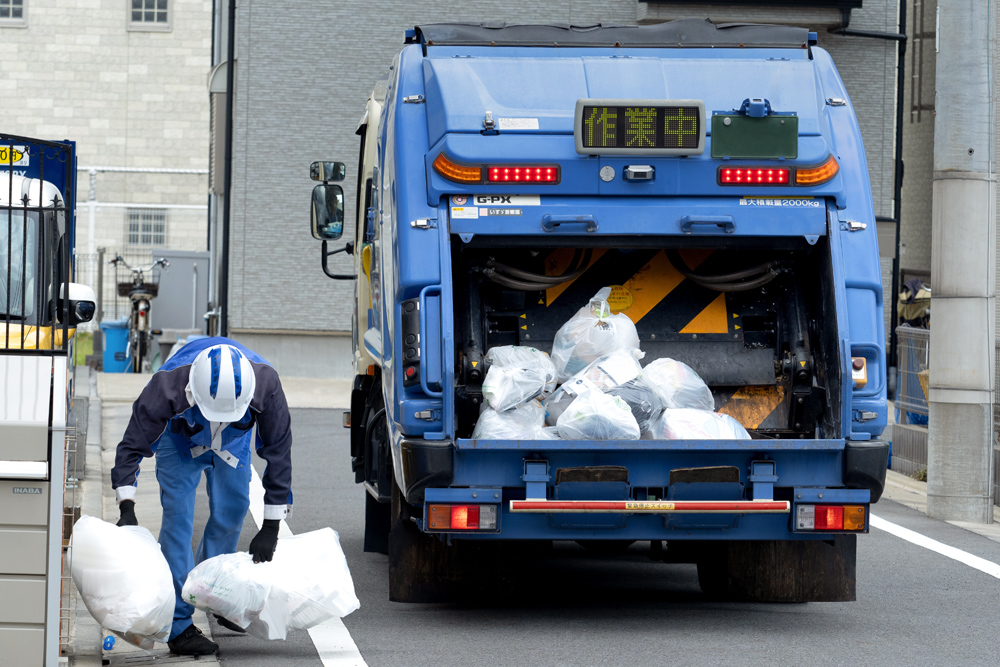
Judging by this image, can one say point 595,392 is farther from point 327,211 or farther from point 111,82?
point 111,82

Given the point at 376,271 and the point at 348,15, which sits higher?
the point at 348,15

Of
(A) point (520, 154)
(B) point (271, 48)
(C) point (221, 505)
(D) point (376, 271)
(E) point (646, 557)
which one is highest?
(B) point (271, 48)

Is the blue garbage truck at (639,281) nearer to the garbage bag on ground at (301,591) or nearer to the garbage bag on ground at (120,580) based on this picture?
the garbage bag on ground at (301,591)

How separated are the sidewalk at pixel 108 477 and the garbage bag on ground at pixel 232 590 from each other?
0.25 m

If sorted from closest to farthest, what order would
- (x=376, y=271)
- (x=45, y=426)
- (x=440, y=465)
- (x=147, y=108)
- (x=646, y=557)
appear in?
1. (x=45, y=426)
2. (x=440, y=465)
3. (x=376, y=271)
4. (x=646, y=557)
5. (x=147, y=108)

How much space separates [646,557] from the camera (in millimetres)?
8836

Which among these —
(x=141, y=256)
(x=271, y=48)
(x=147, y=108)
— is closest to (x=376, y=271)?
(x=271, y=48)

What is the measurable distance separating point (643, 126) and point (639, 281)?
0.94m

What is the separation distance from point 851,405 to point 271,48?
15.8 metres

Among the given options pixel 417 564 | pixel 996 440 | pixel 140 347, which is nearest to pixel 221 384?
pixel 417 564

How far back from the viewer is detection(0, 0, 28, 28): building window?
3759 centimetres

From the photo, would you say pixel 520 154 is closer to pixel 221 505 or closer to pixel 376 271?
pixel 376 271

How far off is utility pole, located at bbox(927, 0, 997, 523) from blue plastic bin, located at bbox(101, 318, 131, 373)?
15531 millimetres

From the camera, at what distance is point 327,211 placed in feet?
30.2
